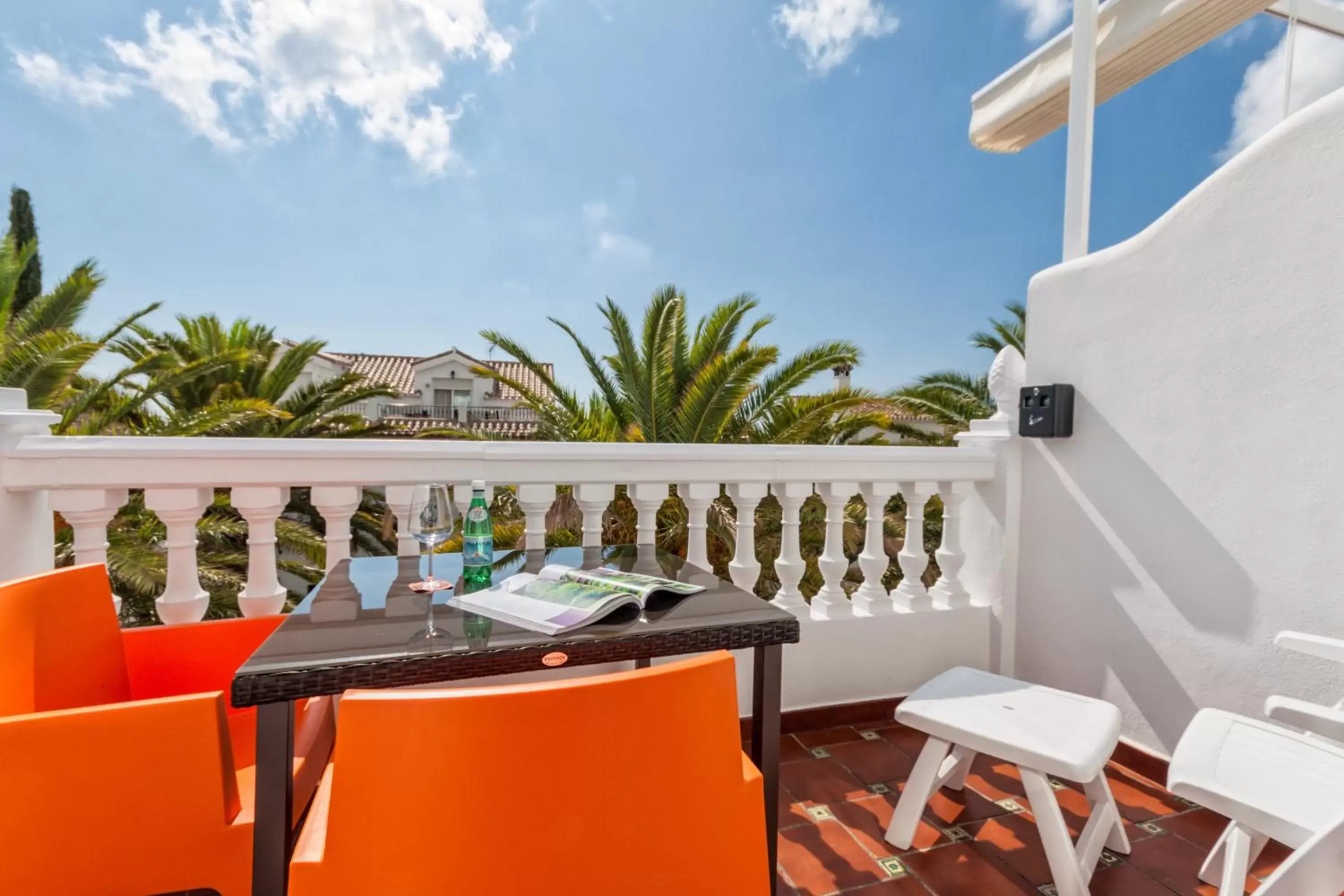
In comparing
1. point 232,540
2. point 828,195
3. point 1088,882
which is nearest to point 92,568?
point 1088,882

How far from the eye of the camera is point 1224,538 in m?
2.05

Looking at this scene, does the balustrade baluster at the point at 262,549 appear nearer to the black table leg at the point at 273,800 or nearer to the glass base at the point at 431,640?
the glass base at the point at 431,640

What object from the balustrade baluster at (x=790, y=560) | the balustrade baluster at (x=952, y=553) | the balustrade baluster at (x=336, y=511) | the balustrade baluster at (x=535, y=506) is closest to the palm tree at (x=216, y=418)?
the balustrade baluster at (x=336, y=511)

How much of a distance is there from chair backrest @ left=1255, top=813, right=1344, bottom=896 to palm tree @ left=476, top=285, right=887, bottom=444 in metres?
5.95

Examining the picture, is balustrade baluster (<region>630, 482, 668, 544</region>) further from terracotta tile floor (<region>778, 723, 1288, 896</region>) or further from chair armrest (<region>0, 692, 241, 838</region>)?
chair armrest (<region>0, 692, 241, 838</region>)

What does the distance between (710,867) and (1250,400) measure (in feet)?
7.08

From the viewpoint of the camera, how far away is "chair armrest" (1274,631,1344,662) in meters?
1.61

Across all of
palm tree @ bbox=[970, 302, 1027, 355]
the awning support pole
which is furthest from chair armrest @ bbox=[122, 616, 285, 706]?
palm tree @ bbox=[970, 302, 1027, 355]

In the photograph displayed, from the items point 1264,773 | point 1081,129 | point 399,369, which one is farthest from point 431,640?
point 399,369

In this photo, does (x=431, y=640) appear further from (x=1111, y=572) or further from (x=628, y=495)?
(x=1111, y=572)

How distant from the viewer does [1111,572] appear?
2400mm

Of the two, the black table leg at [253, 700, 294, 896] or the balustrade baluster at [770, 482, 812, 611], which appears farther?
the balustrade baluster at [770, 482, 812, 611]

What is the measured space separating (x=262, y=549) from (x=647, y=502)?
1.23 m

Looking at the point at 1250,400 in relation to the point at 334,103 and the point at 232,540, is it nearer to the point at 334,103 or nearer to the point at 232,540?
the point at 232,540
